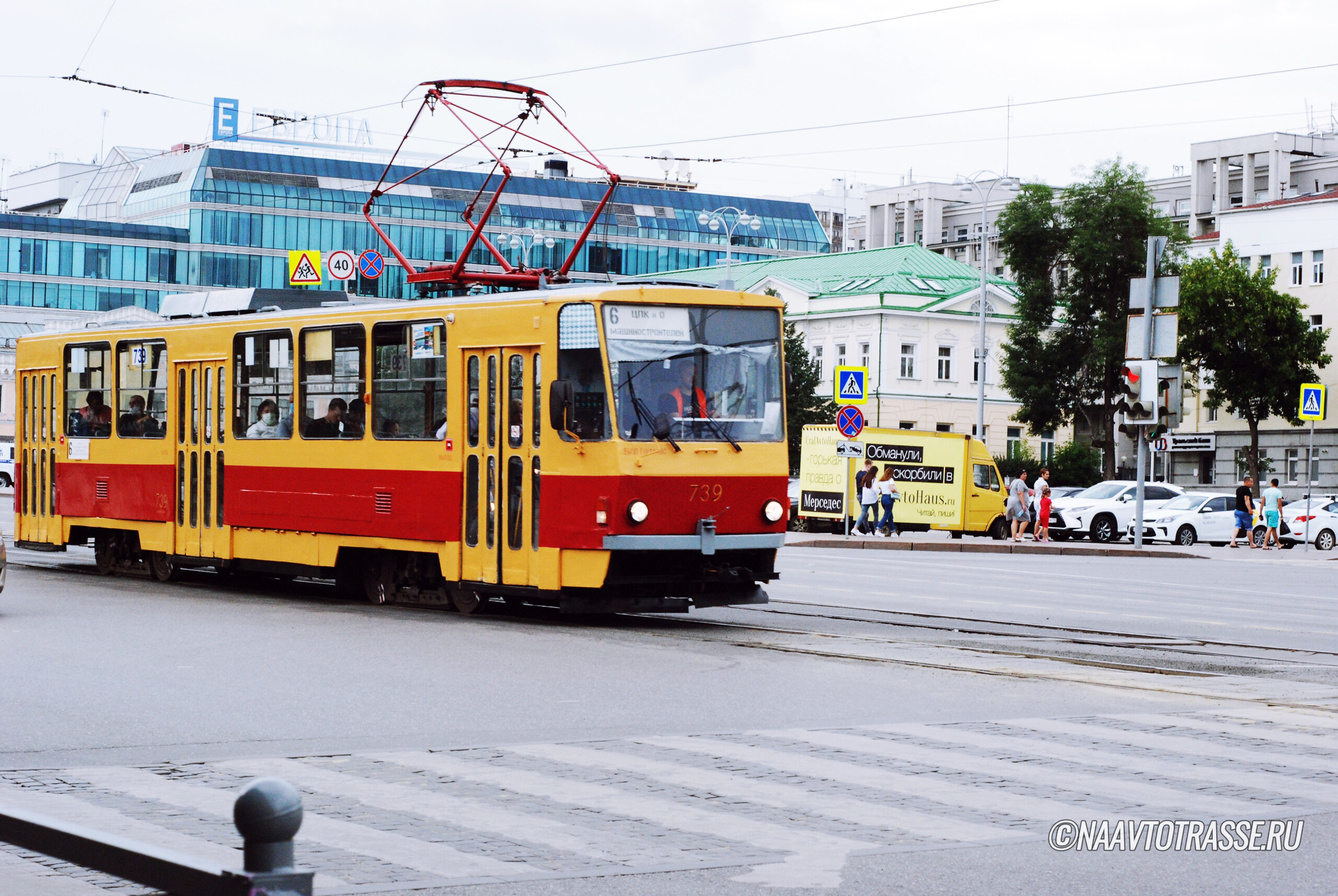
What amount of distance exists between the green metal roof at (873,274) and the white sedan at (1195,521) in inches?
1490

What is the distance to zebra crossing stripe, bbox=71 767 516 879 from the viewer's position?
6.48m

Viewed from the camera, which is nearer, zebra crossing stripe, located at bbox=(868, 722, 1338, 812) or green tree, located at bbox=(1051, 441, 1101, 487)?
zebra crossing stripe, located at bbox=(868, 722, 1338, 812)

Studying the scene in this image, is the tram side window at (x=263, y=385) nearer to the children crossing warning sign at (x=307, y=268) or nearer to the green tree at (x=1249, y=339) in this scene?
the children crossing warning sign at (x=307, y=268)

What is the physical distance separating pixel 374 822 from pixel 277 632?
841 cm

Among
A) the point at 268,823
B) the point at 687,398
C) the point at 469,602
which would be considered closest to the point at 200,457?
the point at 469,602

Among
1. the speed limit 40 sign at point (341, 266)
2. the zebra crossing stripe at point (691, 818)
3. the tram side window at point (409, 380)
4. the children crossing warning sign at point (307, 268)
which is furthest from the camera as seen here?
the speed limit 40 sign at point (341, 266)

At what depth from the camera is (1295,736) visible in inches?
390

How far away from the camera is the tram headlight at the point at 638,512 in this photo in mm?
15883

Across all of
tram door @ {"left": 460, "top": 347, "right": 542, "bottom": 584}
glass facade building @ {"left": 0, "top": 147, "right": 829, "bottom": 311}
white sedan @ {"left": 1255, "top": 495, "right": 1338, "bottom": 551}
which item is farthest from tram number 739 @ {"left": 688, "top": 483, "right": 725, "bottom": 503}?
glass facade building @ {"left": 0, "top": 147, "right": 829, "bottom": 311}

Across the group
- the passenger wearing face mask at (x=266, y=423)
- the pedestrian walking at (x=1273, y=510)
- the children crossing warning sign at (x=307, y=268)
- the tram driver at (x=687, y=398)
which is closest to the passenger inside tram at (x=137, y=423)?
the passenger wearing face mask at (x=266, y=423)

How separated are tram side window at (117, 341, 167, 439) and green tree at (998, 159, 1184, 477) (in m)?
55.0

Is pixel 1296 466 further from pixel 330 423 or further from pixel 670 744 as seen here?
pixel 670 744

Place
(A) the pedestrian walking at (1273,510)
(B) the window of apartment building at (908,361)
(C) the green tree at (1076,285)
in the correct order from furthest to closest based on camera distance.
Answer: (B) the window of apartment building at (908,361), (C) the green tree at (1076,285), (A) the pedestrian walking at (1273,510)

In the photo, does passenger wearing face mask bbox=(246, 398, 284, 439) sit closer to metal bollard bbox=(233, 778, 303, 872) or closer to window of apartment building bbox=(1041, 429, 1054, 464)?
metal bollard bbox=(233, 778, 303, 872)
